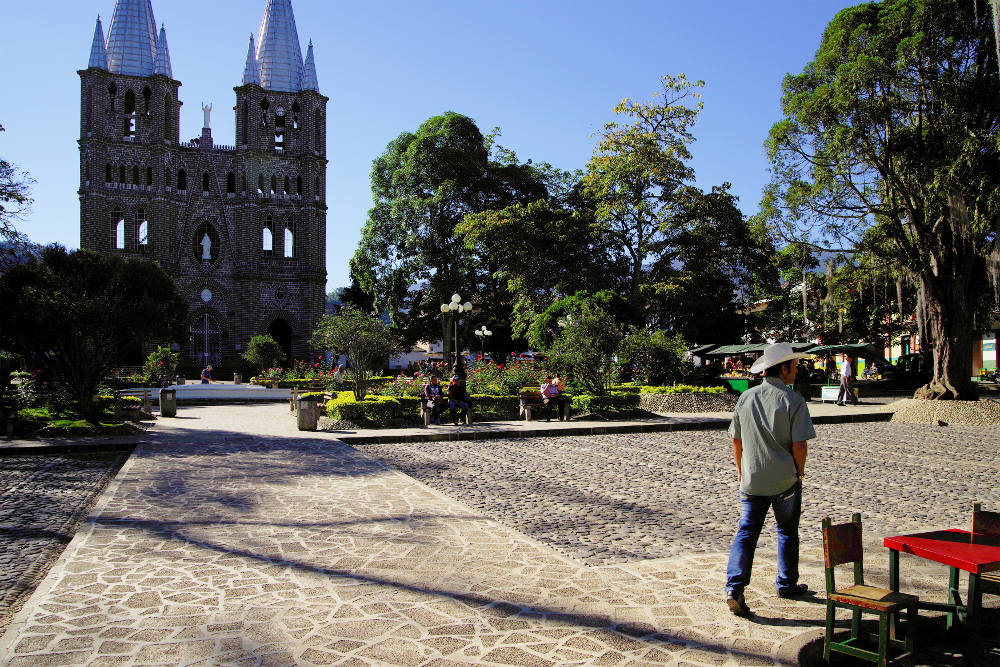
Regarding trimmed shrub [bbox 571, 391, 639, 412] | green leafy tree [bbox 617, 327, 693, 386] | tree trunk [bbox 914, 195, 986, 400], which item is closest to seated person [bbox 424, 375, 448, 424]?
trimmed shrub [bbox 571, 391, 639, 412]

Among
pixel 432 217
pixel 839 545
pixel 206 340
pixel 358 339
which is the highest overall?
pixel 432 217

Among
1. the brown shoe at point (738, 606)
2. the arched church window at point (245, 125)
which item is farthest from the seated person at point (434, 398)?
the arched church window at point (245, 125)

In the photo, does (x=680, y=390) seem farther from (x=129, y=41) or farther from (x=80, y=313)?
(x=129, y=41)

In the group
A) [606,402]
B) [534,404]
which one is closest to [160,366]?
[534,404]

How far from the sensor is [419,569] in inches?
200

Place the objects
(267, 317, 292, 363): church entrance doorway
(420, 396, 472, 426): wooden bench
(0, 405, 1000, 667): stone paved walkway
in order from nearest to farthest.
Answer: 1. (0, 405, 1000, 667): stone paved walkway
2. (420, 396, 472, 426): wooden bench
3. (267, 317, 292, 363): church entrance doorway

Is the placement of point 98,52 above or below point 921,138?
above

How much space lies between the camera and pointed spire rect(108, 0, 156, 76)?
164 ft

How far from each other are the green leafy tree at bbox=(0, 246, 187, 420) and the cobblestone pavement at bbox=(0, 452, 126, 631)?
10.3 feet

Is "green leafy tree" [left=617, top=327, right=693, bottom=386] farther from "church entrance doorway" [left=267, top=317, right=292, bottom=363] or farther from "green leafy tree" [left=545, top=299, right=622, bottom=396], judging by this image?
"church entrance doorway" [left=267, top=317, right=292, bottom=363]

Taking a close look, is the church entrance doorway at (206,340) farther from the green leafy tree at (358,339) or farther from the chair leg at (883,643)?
the chair leg at (883,643)

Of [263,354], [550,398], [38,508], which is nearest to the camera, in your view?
[38,508]

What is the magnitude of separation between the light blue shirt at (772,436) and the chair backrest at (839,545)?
1.95ft

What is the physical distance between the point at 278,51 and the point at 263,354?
80.0ft
